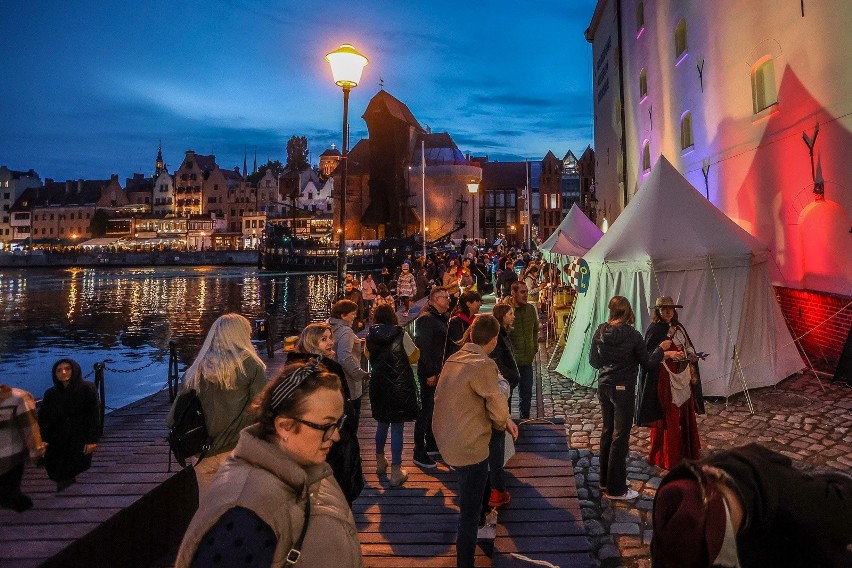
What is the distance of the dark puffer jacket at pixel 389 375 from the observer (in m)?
5.27

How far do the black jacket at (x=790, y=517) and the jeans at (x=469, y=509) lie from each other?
7.25 feet

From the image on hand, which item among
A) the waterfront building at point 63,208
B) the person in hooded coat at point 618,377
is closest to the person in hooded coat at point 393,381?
the person in hooded coat at point 618,377

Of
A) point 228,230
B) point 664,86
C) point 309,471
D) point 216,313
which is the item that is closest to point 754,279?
point 309,471

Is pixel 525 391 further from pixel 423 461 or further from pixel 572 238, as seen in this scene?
pixel 572 238

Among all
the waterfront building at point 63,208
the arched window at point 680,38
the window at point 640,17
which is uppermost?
Result: the waterfront building at point 63,208

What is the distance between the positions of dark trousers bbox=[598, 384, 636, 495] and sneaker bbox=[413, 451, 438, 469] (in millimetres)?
1691

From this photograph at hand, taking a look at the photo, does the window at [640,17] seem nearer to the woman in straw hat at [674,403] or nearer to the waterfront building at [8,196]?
Result: the woman in straw hat at [674,403]

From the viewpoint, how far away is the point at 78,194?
101 m

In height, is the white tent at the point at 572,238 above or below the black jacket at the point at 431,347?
above

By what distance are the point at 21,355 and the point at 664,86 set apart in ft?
80.7

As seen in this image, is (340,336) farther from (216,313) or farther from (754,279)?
(216,313)

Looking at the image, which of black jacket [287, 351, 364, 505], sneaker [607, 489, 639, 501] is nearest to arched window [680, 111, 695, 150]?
sneaker [607, 489, 639, 501]

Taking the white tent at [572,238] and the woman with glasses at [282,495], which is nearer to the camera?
the woman with glasses at [282,495]

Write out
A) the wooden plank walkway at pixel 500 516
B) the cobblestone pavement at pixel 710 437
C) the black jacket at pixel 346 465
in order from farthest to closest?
the cobblestone pavement at pixel 710 437, the wooden plank walkway at pixel 500 516, the black jacket at pixel 346 465
